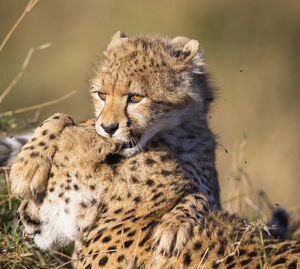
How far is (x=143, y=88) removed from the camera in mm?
2727

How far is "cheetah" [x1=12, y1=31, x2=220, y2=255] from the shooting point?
2.40m

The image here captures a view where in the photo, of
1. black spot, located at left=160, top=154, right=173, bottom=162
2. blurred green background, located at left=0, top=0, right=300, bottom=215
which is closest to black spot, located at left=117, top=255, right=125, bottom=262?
black spot, located at left=160, top=154, right=173, bottom=162

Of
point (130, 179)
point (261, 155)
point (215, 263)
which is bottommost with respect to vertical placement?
point (261, 155)

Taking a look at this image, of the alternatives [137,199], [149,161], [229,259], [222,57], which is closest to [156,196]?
[137,199]

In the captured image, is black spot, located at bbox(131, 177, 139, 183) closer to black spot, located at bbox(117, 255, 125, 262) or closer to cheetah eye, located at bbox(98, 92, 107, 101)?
black spot, located at bbox(117, 255, 125, 262)

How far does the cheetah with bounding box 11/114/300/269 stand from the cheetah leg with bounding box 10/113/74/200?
1cm

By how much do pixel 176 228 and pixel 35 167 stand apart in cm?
63

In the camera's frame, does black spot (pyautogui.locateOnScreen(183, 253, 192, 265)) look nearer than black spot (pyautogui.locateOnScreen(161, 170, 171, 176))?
Yes

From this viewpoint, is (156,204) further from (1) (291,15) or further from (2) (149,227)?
(1) (291,15)

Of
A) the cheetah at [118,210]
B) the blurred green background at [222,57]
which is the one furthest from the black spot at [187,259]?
the blurred green background at [222,57]

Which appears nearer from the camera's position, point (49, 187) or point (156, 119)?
point (49, 187)

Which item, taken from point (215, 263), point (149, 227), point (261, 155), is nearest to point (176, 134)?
point (149, 227)

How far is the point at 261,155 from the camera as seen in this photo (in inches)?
222

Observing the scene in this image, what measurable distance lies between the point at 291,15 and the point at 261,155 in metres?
2.09
